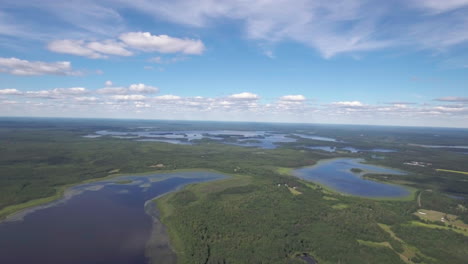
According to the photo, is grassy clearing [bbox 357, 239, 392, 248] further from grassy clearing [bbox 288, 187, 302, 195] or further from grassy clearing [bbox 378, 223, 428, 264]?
grassy clearing [bbox 288, 187, 302, 195]

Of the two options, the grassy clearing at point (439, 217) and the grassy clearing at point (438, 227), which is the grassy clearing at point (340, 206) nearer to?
the grassy clearing at point (438, 227)

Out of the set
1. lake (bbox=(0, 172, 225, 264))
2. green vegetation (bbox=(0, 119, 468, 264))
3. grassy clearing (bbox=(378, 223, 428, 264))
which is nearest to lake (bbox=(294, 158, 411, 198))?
green vegetation (bbox=(0, 119, 468, 264))

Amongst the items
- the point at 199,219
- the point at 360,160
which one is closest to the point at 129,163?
the point at 199,219

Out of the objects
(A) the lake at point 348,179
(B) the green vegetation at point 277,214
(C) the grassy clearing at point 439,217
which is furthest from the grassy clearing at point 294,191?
(C) the grassy clearing at point 439,217

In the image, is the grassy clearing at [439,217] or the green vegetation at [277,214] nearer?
the green vegetation at [277,214]

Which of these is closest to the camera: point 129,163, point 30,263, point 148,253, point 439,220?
point 30,263

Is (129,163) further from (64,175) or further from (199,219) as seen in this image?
(199,219)

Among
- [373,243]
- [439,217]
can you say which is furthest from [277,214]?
[439,217]
